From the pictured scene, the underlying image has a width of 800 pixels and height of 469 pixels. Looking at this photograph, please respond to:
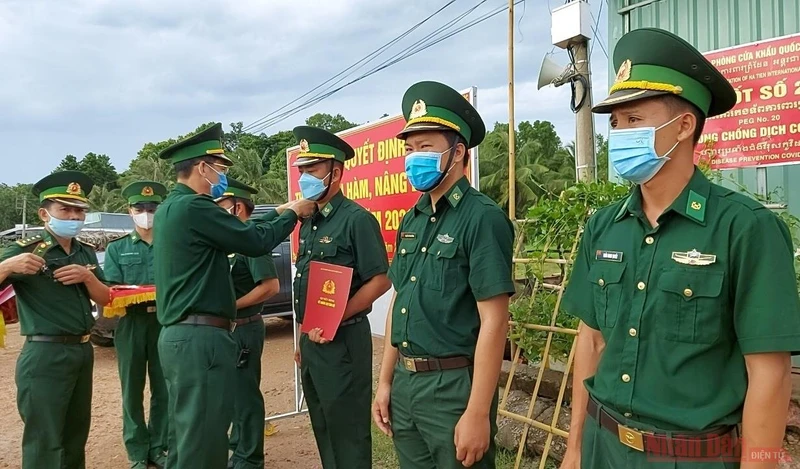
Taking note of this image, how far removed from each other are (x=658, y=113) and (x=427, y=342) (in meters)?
1.08

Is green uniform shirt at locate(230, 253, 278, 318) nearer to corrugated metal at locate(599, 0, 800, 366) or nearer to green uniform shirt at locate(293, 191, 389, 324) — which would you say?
green uniform shirt at locate(293, 191, 389, 324)

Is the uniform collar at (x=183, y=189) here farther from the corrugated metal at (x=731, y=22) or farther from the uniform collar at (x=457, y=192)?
the corrugated metal at (x=731, y=22)

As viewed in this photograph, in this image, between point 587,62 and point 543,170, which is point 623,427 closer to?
point 587,62

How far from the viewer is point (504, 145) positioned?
91.3 feet

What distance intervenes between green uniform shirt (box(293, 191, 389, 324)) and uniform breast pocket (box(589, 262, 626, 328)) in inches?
60.5

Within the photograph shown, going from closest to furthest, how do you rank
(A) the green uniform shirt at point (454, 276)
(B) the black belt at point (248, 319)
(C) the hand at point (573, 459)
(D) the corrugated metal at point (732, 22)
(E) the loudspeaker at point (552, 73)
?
(C) the hand at point (573, 459)
(A) the green uniform shirt at point (454, 276)
(D) the corrugated metal at point (732, 22)
(B) the black belt at point (248, 319)
(E) the loudspeaker at point (552, 73)

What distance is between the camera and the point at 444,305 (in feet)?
6.75

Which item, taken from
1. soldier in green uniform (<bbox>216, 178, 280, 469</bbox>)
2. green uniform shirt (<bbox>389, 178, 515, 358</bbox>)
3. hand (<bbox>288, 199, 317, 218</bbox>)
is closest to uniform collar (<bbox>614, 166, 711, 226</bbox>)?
green uniform shirt (<bbox>389, 178, 515, 358</bbox>)

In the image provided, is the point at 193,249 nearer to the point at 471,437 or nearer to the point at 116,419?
the point at 471,437

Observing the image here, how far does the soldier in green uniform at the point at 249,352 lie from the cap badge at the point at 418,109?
1877mm

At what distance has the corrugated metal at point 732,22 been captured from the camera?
12.2ft

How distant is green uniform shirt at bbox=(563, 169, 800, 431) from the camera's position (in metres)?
1.29

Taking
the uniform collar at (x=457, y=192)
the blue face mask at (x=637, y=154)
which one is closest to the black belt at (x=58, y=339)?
the uniform collar at (x=457, y=192)

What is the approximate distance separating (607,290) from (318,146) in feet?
6.71
